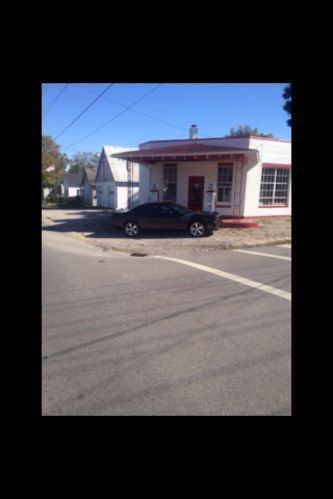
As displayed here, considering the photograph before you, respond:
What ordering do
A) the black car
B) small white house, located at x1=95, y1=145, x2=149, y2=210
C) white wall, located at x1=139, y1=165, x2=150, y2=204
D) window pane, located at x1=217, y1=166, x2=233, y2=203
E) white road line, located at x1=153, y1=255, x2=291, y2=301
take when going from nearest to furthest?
white road line, located at x1=153, y1=255, x2=291, y2=301 → the black car → window pane, located at x1=217, y1=166, x2=233, y2=203 → white wall, located at x1=139, y1=165, x2=150, y2=204 → small white house, located at x1=95, y1=145, x2=149, y2=210

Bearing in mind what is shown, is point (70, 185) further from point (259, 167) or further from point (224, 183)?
point (259, 167)

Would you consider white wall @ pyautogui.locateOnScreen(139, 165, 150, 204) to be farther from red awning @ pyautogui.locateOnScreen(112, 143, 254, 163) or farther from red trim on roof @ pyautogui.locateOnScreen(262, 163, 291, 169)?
red trim on roof @ pyautogui.locateOnScreen(262, 163, 291, 169)

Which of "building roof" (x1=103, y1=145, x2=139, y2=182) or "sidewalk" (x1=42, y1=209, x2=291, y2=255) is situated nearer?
"sidewalk" (x1=42, y1=209, x2=291, y2=255)

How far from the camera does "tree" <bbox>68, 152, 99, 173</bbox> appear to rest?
9044 cm

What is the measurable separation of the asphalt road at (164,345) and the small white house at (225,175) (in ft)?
34.7

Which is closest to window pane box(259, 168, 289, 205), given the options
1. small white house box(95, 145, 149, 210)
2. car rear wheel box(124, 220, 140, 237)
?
car rear wheel box(124, 220, 140, 237)

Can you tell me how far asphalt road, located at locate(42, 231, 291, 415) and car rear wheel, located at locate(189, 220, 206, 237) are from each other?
5.86 m

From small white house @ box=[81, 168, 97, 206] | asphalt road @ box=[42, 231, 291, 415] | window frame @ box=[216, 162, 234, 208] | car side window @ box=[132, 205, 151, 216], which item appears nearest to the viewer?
asphalt road @ box=[42, 231, 291, 415]

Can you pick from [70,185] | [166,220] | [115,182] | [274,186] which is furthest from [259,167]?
[70,185]

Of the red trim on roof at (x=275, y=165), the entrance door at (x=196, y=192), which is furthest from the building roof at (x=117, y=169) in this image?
the red trim on roof at (x=275, y=165)

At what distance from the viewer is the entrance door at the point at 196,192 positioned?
17484 mm
